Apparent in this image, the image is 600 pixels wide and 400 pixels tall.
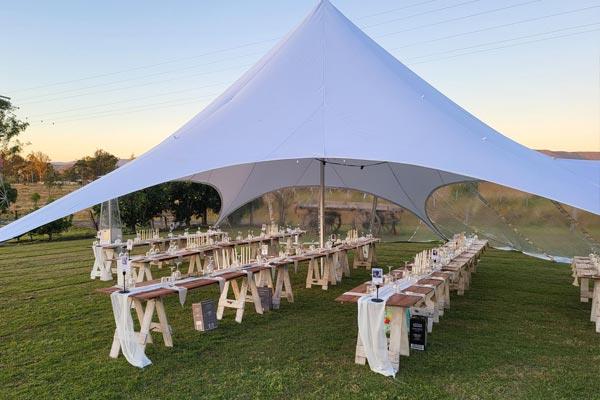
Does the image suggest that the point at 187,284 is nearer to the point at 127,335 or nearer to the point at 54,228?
the point at 127,335

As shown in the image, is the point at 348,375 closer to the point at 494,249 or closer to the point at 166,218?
the point at 494,249

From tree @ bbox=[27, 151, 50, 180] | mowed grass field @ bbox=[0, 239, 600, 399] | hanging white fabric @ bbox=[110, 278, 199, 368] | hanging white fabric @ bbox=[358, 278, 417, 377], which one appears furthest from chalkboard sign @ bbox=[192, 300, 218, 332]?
tree @ bbox=[27, 151, 50, 180]

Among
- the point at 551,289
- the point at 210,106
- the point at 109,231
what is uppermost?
the point at 210,106

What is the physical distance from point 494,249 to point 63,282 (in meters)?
11.1

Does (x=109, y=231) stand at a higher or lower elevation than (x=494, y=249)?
higher

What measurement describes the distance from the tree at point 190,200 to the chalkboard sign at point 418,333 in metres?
14.7

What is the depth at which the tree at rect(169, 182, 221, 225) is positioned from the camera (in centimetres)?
1856

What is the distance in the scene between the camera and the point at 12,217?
2025 centimetres

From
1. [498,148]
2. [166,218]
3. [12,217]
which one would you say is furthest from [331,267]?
[12,217]

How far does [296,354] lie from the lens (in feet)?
15.7

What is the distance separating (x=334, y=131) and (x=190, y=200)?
14.7 m

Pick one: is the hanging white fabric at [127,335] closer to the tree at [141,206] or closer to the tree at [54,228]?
the tree at [54,228]

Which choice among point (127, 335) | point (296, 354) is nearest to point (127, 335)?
point (127, 335)

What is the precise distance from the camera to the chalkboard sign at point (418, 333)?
4.89 m
